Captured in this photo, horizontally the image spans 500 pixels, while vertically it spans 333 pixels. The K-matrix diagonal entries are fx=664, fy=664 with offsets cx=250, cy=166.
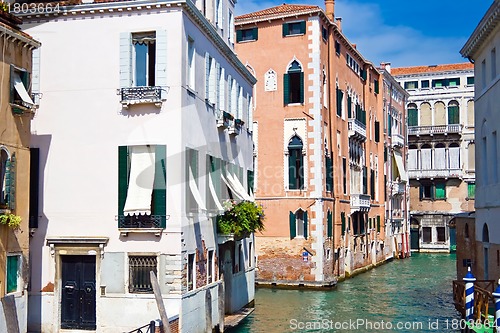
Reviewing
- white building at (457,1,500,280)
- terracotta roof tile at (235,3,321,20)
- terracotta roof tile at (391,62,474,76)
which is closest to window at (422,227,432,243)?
terracotta roof tile at (391,62,474,76)

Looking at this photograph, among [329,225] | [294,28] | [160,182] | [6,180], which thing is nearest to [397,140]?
[329,225]

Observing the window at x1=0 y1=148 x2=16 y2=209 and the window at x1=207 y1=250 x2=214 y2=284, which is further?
the window at x1=207 y1=250 x2=214 y2=284

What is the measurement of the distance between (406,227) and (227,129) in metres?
28.1

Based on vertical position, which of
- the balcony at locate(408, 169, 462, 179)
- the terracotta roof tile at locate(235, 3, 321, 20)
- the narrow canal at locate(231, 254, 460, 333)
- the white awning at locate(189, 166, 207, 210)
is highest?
the terracotta roof tile at locate(235, 3, 321, 20)

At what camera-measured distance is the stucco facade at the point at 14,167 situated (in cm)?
1130

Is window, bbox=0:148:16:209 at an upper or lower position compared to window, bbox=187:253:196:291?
upper

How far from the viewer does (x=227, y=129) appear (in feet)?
55.5

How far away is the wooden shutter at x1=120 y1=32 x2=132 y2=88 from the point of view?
510 inches

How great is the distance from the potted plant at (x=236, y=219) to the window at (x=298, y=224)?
900 centimetres

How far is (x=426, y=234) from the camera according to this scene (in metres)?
45.3

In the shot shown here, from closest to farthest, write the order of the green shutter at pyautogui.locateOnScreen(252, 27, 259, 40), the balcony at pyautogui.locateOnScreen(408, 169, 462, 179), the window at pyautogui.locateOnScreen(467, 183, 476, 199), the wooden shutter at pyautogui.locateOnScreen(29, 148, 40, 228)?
the wooden shutter at pyautogui.locateOnScreen(29, 148, 40, 228) → the green shutter at pyautogui.locateOnScreen(252, 27, 259, 40) → the window at pyautogui.locateOnScreen(467, 183, 476, 199) → the balcony at pyautogui.locateOnScreen(408, 169, 462, 179)

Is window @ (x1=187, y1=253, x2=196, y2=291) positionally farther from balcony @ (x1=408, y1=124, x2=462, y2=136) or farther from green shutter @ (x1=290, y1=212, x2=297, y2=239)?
balcony @ (x1=408, y1=124, x2=462, y2=136)

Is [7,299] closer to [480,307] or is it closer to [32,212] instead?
[32,212]

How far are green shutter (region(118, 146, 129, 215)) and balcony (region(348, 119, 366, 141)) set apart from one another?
18179mm
